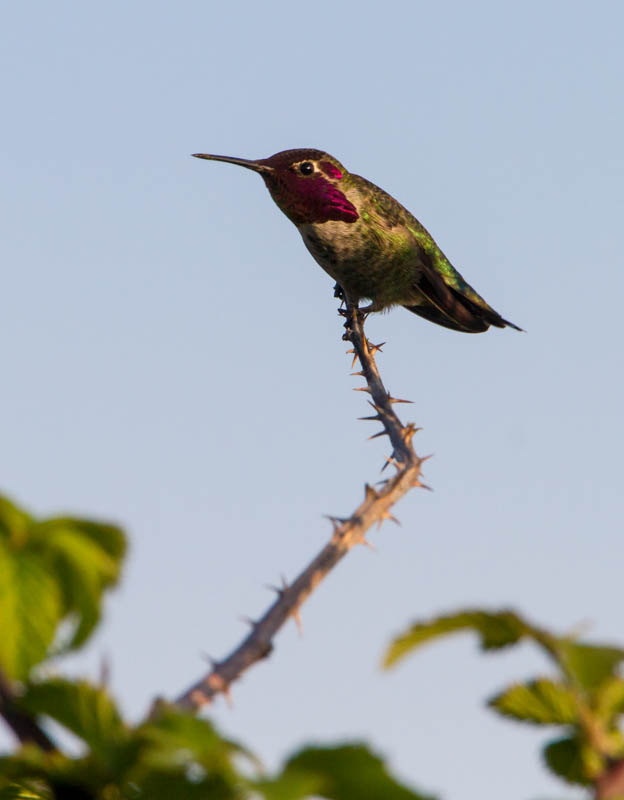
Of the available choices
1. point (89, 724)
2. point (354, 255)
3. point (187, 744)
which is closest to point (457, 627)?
point (187, 744)

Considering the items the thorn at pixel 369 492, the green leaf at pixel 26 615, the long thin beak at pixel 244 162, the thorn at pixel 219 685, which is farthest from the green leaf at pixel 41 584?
the long thin beak at pixel 244 162

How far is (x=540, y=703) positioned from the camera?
1.99m

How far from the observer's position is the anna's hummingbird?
37.6 feet

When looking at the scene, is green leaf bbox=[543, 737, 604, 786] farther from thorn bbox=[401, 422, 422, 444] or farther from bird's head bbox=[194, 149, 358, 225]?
bird's head bbox=[194, 149, 358, 225]

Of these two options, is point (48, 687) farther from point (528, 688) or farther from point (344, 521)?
point (344, 521)

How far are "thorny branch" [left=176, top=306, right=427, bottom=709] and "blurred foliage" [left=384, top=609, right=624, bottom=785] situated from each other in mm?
626

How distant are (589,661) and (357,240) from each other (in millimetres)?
9952

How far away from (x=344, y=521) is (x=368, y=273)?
806 cm

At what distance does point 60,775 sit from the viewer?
175cm

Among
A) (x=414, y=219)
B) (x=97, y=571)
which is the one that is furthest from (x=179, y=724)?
(x=414, y=219)

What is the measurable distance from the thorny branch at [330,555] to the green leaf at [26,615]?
0.60 m

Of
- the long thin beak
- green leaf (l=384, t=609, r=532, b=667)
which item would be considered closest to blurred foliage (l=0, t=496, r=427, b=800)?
green leaf (l=384, t=609, r=532, b=667)

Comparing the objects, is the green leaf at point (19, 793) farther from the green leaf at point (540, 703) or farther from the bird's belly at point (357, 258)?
the bird's belly at point (357, 258)

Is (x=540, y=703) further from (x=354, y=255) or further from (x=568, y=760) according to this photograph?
(x=354, y=255)
